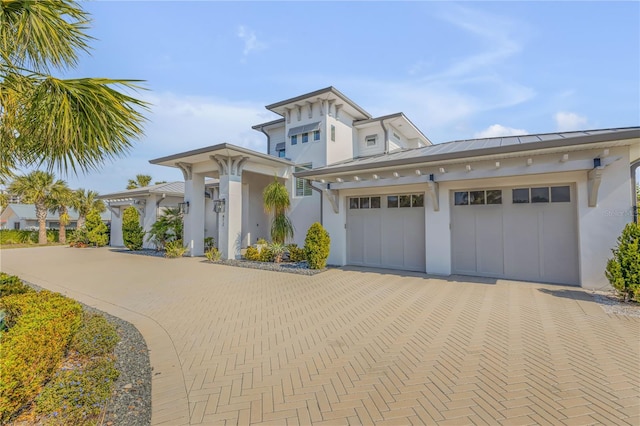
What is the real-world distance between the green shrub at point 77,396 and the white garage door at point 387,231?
29.5 feet

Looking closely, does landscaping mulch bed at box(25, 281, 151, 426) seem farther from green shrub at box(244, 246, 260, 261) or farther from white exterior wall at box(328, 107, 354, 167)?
white exterior wall at box(328, 107, 354, 167)

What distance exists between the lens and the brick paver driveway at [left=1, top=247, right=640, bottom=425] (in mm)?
2949

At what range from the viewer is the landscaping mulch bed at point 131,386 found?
287 cm

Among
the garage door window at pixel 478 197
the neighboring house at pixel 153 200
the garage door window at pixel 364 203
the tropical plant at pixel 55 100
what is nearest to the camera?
the tropical plant at pixel 55 100

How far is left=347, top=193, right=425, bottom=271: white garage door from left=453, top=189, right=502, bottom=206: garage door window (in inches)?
47.9

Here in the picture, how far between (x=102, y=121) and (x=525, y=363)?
6992 mm

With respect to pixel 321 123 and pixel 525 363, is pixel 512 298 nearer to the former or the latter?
pixel 525 363

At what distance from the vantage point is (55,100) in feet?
13.3

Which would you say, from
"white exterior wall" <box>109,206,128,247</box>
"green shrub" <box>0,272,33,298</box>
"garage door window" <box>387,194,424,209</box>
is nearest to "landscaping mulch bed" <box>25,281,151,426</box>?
"green shrub" <box>0,272,33,298</box>

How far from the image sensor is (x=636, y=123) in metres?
7.28

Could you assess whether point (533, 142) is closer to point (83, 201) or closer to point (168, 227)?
point (168, 227)

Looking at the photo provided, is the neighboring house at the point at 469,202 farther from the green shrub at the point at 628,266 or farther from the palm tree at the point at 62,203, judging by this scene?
the palm tree at the point at 62,203

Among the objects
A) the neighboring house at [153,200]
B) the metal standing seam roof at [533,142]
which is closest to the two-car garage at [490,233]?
the metal standing seam roof at [533,142]

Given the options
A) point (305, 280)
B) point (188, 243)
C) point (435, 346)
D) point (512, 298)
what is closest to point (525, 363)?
point (435, 346)
